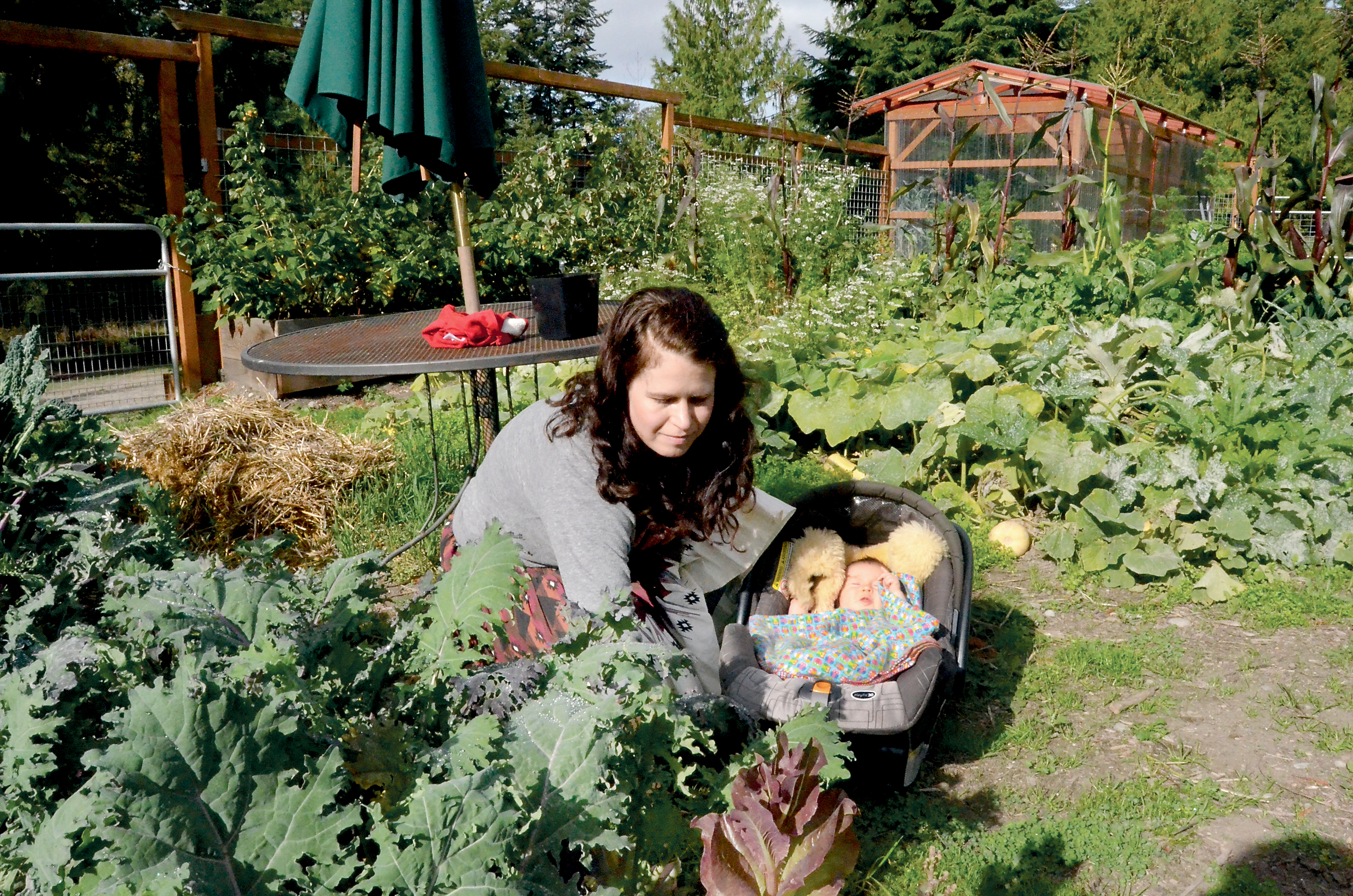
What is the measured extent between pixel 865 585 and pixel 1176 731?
2.89 ft

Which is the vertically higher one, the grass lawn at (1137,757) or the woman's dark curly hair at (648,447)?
the woman's dark curly hair at (648,447)

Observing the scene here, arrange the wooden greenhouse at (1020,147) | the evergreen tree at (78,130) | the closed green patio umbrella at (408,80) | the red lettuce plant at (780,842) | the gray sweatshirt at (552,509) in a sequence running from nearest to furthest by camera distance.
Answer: the red lettuce plant at (780,842), the gray sweatshirt at (552,509), the closed green patio umbrella at (408,80), the evergreen tree at (78,130), the wooden greenhouse at (1020,147)

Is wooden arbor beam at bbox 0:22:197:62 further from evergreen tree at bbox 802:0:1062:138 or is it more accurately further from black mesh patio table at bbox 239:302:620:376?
evergreen tree at bbox 802:0:1062:138

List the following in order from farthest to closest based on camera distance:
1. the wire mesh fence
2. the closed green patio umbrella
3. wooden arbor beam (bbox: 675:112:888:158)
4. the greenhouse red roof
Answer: the greenhouse red roof < wooden arbor beam (bbox: 675:112:888:158) < the wire mesh fence < the closed green patio umbrella

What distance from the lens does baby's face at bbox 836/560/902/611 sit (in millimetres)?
2844

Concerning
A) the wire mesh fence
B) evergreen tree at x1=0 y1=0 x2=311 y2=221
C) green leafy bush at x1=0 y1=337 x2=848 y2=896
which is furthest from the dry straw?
evergreen tree at x1=0 y1=0 x2=311 y2=221

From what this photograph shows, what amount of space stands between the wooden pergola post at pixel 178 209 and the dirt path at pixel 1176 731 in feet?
16.8

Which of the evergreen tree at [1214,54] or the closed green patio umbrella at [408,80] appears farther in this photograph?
the evergreen tree at [1214,54]

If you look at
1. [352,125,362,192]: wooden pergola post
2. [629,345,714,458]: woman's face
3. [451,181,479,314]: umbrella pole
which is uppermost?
[352,125,362,192]: wooden pergola post

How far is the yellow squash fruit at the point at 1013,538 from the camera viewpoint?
364 centimetres

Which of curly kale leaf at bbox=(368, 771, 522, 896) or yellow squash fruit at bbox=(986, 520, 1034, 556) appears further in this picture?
yellow squash fruit at bbox=(986, 520, 1034, 556)

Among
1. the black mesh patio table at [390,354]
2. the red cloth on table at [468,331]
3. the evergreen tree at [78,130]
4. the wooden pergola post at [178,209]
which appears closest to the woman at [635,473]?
the black mesh patio table at [390,354]

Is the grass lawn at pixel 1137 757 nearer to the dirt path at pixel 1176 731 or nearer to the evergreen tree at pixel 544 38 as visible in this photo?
the dirt path at pixel 1176 731

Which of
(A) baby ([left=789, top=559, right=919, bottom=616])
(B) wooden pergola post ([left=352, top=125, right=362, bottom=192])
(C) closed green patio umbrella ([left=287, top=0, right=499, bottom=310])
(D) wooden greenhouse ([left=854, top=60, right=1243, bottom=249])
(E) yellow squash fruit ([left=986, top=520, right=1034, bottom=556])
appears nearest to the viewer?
(C) closed green patio umbrella ([left=287, top=0, right=499, bottom=310])
